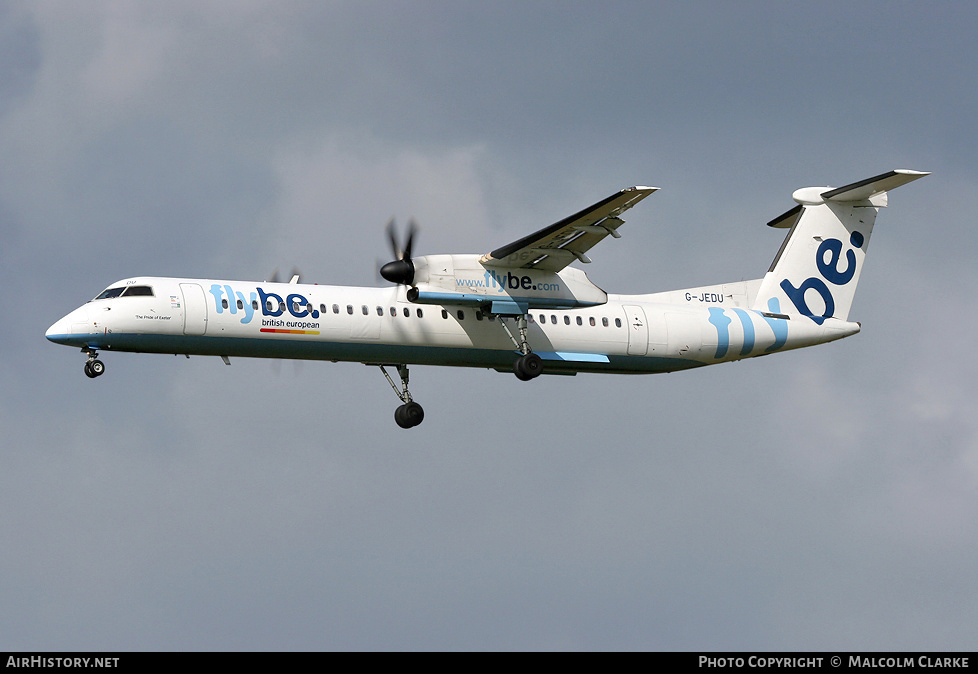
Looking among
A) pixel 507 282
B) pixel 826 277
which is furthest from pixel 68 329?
pixel 826 277

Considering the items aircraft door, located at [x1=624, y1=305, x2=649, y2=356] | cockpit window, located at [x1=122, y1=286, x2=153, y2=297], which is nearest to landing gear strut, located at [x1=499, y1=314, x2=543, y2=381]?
aircraft door, located at [x1=624, y1=305, x2=649, y2=356]

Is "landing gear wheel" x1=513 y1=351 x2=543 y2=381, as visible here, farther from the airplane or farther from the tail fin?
the tail fin

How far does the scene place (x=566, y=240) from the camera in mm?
26328

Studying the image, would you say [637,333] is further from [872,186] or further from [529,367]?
[872,186]

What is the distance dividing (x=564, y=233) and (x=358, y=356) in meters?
4.48

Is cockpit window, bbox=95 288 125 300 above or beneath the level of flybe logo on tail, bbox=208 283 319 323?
above

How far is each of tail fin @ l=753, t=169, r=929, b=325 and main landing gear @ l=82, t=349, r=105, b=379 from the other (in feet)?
43.8

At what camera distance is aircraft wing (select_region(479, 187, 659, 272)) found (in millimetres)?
25219

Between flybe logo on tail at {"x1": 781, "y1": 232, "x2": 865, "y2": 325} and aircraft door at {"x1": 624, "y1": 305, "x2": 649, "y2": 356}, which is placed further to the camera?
flybe logo on tail at {"x1": 781, "y1": 232, "x2": 865, "y2": 325}
